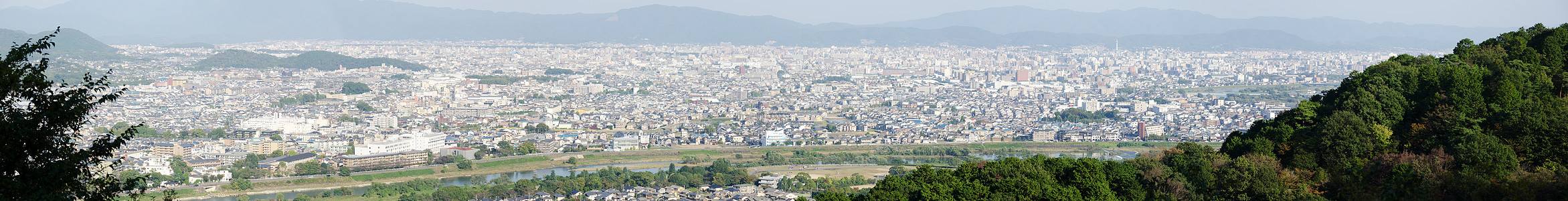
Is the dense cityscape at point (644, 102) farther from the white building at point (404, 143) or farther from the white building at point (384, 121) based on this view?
the white building at point (384, 121)

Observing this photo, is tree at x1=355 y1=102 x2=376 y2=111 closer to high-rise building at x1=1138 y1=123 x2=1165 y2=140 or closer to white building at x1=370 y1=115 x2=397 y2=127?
white building at x1=370 y1=115 x2=397 y2=127

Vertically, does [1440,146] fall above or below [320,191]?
above

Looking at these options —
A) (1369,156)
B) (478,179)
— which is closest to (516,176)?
(478,179)

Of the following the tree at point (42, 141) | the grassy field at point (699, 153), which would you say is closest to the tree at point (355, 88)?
the grassy field at point (699, 153)

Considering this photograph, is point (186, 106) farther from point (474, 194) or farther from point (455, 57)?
point (455, 57)

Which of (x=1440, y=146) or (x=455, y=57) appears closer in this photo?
(x=1440, y=146)

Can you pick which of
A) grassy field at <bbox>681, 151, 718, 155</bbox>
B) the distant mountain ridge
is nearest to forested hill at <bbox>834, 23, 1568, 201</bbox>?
grassy field at <bbox>681, 151, 718, 155</bbox>

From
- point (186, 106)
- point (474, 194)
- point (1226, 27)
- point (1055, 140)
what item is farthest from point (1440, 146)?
point (1226, 27)
